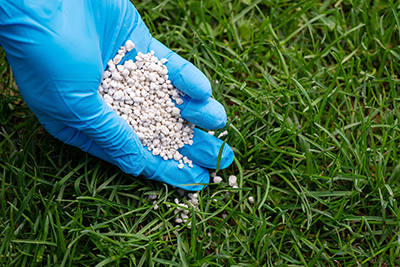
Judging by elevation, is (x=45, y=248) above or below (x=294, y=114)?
below

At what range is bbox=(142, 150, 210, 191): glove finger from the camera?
1.22 metres

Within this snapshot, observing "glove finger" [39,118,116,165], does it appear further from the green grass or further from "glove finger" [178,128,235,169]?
"glove finger" [178,128,235,169]

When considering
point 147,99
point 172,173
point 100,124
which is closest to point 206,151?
point 172,173

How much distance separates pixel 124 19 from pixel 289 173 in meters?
0.88

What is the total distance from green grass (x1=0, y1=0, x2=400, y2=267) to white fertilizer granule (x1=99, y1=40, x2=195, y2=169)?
0.21 meters

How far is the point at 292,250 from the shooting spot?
1256 millimetres

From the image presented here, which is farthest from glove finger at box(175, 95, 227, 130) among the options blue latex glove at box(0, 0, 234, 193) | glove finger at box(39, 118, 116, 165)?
glove finger at box(39, 118, 116, 165)

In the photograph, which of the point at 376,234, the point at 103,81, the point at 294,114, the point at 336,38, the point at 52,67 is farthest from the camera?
the point at 336,38

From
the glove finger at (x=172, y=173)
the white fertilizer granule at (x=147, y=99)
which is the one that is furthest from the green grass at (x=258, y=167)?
the white fertilizer granule at (x=147, y=99)

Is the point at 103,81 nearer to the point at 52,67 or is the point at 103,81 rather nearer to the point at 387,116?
the point at 52,67

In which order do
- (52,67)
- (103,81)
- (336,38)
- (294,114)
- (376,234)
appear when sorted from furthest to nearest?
1. (336,38)
2. (294,114)
3. (376,234)
4. (103,81)
5. (52,67)

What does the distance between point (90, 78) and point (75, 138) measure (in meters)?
0.29

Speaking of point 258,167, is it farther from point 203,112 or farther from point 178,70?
point 178,70

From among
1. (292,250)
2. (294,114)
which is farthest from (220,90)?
(292,250)
